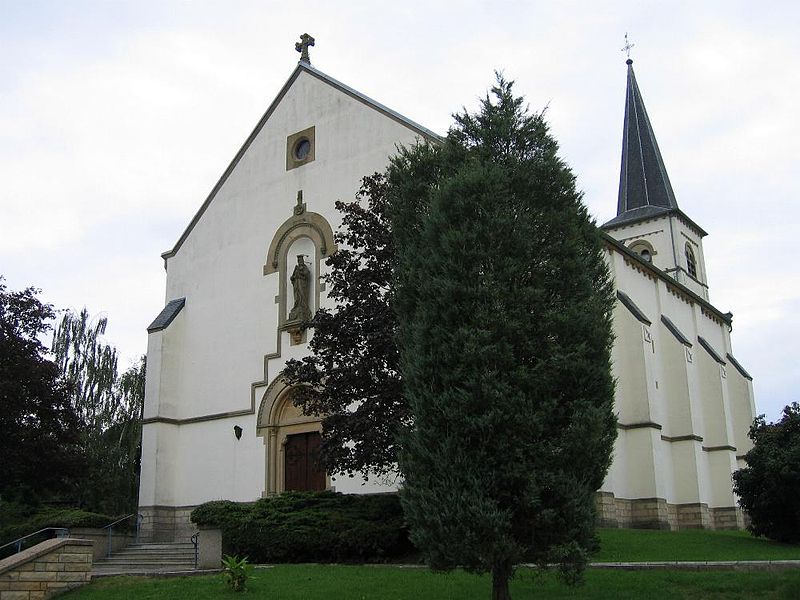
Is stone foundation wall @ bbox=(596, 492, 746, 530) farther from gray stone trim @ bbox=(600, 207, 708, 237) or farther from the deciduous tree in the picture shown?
gray stone trim @ bbox=(600, 207, 708, 237)

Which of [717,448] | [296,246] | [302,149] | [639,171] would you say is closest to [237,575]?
[296,246]

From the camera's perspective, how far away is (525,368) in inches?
409

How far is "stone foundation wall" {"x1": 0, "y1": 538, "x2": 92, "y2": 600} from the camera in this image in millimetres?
13148

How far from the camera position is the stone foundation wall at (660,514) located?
2158cm

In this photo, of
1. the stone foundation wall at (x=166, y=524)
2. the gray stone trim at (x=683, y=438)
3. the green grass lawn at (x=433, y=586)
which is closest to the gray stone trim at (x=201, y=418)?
the stone foundation wall at (x=166, y=524)

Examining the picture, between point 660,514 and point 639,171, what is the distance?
27.4 meters

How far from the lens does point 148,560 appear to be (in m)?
18.6

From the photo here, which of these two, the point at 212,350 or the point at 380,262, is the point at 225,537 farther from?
the point at 212,350

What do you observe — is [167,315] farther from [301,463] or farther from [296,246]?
[301,463]

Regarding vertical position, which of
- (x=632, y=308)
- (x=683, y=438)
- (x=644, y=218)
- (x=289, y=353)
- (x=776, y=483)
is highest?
(x=644, y=218)

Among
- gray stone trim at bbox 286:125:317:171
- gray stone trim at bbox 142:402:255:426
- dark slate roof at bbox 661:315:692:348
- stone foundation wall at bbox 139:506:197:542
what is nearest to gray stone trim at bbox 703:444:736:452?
dark slate roof at bbox 661:315:692:348

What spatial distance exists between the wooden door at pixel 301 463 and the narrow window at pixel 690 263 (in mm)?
28231

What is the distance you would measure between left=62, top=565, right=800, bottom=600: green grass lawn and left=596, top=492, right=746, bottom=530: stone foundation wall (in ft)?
24.7

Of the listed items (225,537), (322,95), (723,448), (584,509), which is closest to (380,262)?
(225,537)
